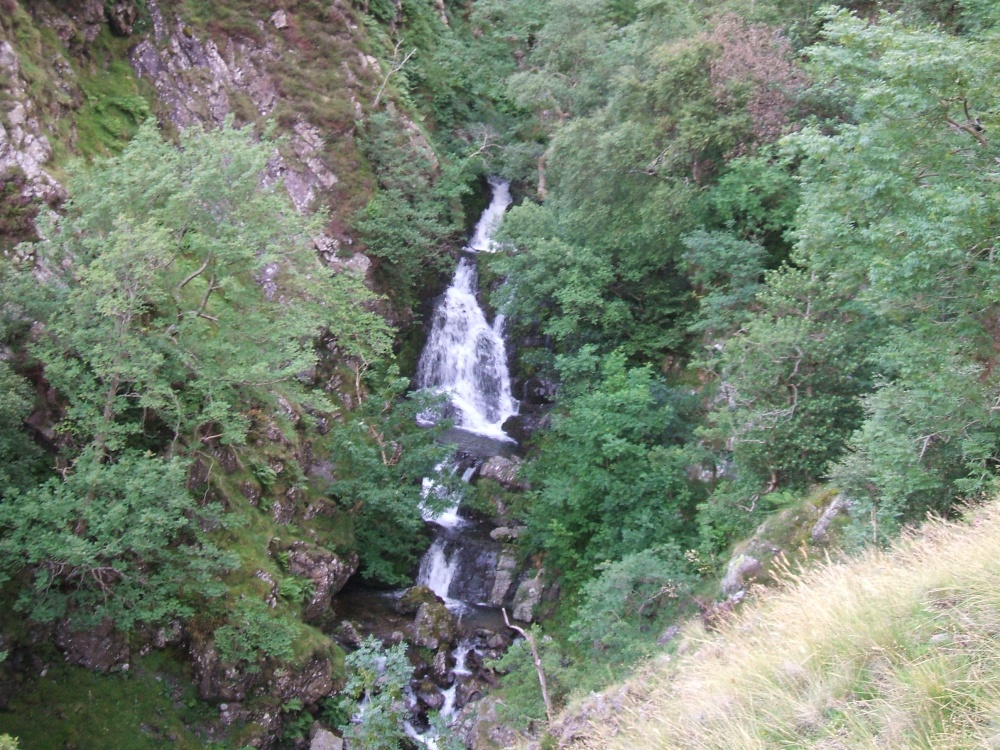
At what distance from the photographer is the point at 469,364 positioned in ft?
71.2

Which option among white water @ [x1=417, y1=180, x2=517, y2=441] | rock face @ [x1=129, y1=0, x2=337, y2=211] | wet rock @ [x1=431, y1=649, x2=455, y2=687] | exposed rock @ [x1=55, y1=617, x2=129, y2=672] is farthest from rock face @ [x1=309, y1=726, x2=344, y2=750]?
rock face @ [x1=129, y1=0, x2=337, y2=211]

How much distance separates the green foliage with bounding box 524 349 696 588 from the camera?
1380 cm

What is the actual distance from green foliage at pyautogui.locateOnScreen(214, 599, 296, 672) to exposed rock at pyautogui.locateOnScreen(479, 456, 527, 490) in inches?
272

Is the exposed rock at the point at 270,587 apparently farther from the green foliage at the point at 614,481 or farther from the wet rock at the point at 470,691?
the green foliage at the point at 614,481

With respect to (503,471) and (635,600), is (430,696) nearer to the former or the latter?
(635,600)

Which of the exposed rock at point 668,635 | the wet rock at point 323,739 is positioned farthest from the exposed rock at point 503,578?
the exposed rock at point 668,635

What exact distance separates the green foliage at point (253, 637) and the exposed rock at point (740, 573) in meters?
7.27

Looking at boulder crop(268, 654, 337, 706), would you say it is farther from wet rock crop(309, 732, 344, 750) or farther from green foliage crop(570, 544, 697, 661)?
green foliage crop(570, 544, 697, 661)

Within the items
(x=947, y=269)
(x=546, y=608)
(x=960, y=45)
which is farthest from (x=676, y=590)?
(x=960, y=45)

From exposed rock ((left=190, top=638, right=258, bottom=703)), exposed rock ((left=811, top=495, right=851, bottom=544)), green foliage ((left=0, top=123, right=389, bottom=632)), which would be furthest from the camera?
exposed rock ((left=190, top=638, right=258, bottom=703))

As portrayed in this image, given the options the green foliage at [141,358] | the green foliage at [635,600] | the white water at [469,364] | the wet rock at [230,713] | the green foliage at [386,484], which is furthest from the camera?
the white water at [469,364]

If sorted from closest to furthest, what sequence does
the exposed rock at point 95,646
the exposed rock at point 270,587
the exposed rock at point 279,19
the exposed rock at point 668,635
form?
the exposed rock at point 668,635 < the exposed rock at point 95,646 < the exposed rock at point 270,587 < the exposed rock at point 279,19

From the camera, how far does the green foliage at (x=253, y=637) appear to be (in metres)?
11.5

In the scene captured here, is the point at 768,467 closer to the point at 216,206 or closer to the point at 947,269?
the point at 947,269
